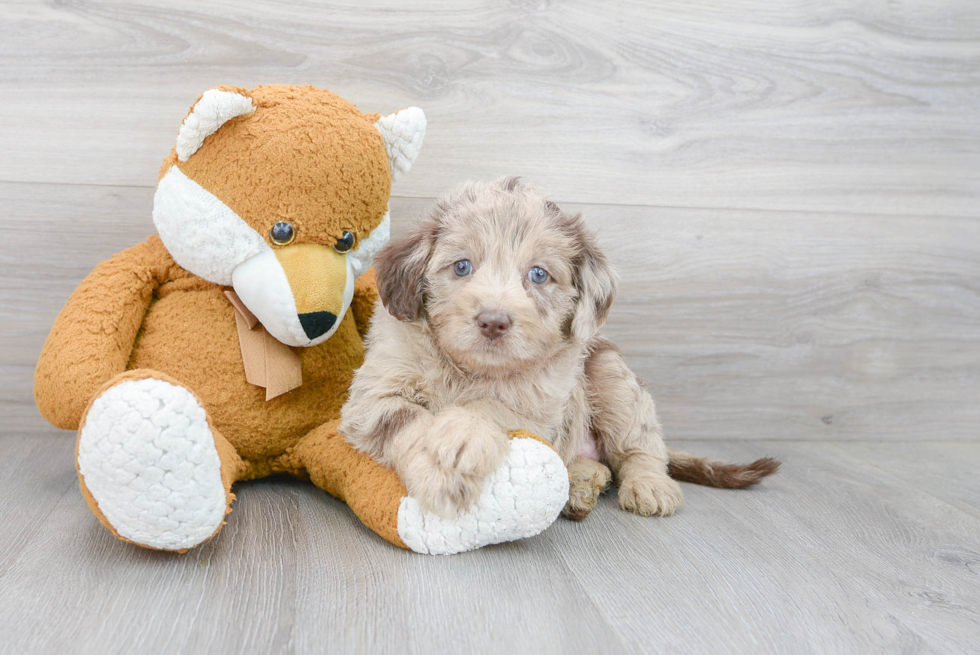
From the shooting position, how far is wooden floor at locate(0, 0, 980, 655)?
4.26 feet

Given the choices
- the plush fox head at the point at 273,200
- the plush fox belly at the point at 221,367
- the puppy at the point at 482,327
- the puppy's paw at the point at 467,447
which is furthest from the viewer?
the plush fox belly at the point at 221,367

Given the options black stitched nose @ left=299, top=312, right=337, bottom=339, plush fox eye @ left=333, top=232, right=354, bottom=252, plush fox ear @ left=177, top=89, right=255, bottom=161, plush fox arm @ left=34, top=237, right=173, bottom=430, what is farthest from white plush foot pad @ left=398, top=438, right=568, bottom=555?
plush fox ear @ left=177, top=89, right=255, bottom=161

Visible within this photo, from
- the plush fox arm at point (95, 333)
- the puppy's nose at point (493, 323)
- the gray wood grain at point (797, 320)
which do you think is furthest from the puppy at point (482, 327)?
the gray wood grain at point (797, 320)

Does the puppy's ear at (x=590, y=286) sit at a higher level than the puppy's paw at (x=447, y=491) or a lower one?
higher

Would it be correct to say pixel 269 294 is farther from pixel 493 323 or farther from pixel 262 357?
pixel 493 323

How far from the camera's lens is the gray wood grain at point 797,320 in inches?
97.8

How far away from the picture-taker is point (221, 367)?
1765 millimetres

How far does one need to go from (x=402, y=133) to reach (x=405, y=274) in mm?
379

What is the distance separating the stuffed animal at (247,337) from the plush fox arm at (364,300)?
0.12m

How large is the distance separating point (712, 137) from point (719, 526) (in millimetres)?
1303

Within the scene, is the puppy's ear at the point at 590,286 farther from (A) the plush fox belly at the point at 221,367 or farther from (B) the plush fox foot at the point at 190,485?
(A) the plush fox belly at the point at 221,367

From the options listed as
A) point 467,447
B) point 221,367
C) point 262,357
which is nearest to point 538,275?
point 467,447

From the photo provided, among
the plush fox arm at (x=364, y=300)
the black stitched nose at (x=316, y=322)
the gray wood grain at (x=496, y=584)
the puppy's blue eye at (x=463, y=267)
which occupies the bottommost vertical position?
the gray wood grain at (x=496, y=584)

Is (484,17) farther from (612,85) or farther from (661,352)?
(661,352)
